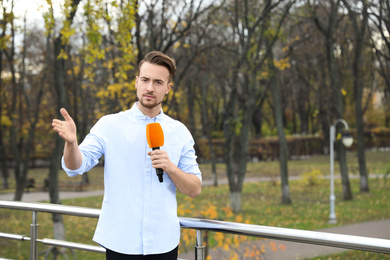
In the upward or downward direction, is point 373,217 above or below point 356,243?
below

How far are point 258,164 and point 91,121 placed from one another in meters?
14.3

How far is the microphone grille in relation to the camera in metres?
2.00

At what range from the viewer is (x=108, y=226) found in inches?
85.7

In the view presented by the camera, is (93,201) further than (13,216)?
Yes

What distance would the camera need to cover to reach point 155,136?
2.02m

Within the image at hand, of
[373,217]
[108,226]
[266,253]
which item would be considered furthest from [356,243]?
[373,217]

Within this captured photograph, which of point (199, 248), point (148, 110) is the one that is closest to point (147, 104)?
point (148, 110)

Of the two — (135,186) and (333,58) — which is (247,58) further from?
(135,186)

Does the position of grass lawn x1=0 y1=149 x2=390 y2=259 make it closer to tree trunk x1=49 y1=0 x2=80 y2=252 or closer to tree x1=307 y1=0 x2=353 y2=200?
tree trunk x1=49 y1=0 x2=80 y2=252

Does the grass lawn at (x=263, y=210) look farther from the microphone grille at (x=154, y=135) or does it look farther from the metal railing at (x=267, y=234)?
the microphone grille at (x=154, y=135)

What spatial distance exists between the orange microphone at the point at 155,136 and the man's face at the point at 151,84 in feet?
0.94

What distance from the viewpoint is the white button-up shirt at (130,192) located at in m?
2.16

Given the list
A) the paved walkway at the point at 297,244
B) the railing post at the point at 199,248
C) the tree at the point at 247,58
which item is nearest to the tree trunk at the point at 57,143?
the paved walkway at the point at 297,244

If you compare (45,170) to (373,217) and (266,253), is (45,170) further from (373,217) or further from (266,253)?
(266,253)
